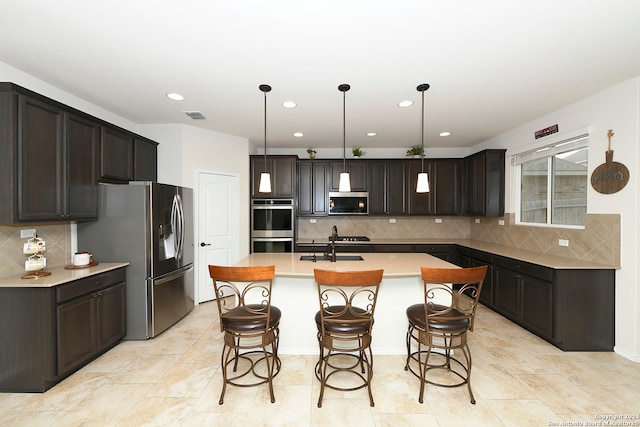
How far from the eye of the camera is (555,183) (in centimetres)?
386

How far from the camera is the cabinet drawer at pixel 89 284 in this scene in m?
2.42

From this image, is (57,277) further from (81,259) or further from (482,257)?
(482,257)

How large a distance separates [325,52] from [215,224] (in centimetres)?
317

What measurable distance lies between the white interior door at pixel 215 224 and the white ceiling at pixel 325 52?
4.05ft

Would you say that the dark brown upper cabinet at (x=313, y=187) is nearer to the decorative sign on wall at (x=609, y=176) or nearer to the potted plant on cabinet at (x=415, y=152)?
the potted plant on cabinet at (x=415, y=152)

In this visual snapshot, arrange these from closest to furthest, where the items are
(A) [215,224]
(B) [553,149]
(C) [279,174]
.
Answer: (B) [553,149] < (A) [215,224] < (C) [279,174]

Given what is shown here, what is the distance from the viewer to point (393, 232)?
5676 mm

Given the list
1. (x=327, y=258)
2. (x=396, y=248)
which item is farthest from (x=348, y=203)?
(x=327, y=258)

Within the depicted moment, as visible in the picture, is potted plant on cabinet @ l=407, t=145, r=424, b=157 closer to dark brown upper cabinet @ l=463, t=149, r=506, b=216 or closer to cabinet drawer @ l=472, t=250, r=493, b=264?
dark brown upper cabinet @ l=463, t=149, r=506, b=216

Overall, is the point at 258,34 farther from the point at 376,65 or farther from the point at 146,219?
the point at 146,219

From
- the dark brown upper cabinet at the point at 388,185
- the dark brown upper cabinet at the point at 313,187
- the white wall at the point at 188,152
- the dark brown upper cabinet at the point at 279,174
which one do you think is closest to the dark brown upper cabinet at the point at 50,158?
the white wall at the point at 188,152

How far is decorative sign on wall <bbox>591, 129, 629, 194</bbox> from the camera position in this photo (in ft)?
9.37

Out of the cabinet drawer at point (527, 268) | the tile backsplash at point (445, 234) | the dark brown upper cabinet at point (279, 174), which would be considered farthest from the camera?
the dark brown upper cabinet at point (279, 174)

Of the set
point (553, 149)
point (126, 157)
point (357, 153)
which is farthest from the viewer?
point (357, 153)
